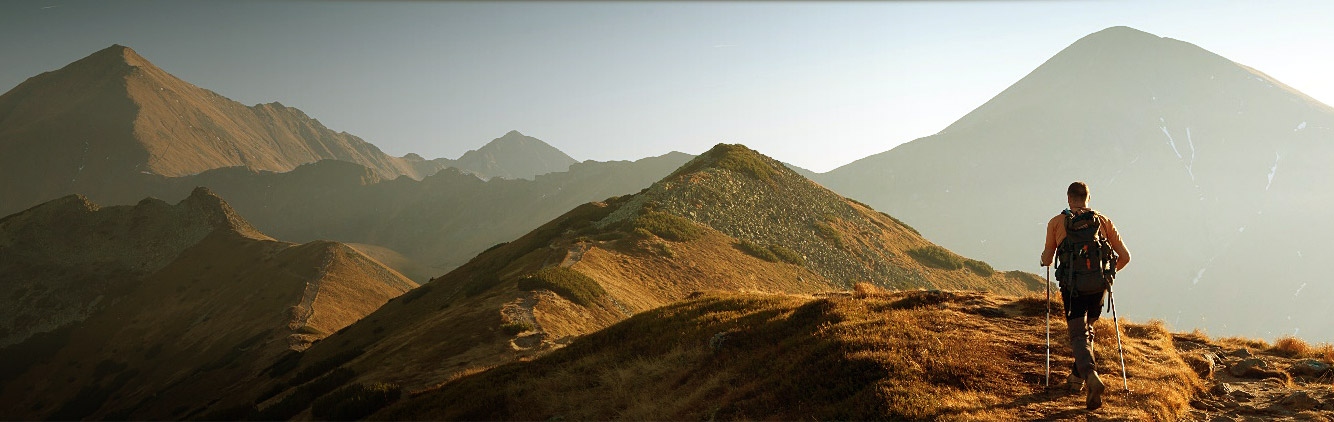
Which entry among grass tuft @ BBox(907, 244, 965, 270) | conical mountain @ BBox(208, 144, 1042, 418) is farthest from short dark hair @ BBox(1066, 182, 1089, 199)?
grass tuft @ BBox(907, 244, 965, 270)

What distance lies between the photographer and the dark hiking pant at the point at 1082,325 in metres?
8.38

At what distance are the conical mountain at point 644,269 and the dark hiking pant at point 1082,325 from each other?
1535 cm

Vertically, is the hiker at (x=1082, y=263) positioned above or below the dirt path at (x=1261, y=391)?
above

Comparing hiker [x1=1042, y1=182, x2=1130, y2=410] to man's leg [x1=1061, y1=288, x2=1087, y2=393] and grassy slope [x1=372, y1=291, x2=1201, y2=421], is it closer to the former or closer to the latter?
man's leg [x1=1061, y1=288, x2=1087, y2=393]

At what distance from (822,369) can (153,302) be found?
113m

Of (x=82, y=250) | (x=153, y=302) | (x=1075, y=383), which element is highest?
(x=82, y=250)

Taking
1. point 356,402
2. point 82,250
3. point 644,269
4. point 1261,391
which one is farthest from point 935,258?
point 82,250

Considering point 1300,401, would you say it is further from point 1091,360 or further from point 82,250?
point 82,250

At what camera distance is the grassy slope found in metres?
8.22

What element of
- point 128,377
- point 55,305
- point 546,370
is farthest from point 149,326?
point 546,370

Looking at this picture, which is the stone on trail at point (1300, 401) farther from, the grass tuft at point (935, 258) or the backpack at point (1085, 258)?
the grass tuft at point (935, 258)

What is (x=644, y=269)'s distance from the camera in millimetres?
36000

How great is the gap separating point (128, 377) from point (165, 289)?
107 feet

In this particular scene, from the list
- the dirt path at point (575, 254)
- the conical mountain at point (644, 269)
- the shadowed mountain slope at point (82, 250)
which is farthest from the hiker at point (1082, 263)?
the shadowed mountain slope at point (82, 250)
